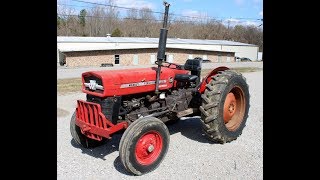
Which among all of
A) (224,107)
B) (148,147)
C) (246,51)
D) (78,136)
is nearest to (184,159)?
(148,147)

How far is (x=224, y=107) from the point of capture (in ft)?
17.5

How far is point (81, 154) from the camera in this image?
491 cm

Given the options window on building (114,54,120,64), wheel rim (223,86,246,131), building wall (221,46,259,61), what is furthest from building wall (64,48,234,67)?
wheel rim (223,86,246,131)

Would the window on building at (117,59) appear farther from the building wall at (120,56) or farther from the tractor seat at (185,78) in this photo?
the tractor seat at (185,78)

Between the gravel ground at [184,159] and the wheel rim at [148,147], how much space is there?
6.8 inches

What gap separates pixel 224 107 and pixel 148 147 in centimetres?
166

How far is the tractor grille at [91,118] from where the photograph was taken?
14.4 ft

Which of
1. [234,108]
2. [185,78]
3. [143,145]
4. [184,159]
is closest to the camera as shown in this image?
[143,145]

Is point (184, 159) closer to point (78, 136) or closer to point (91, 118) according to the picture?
point (91, 118)

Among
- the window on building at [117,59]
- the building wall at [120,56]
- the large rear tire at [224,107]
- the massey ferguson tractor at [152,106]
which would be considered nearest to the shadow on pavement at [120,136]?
the massey ferguson tractor at [152,106]

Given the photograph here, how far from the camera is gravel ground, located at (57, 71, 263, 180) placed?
416 centimetres
